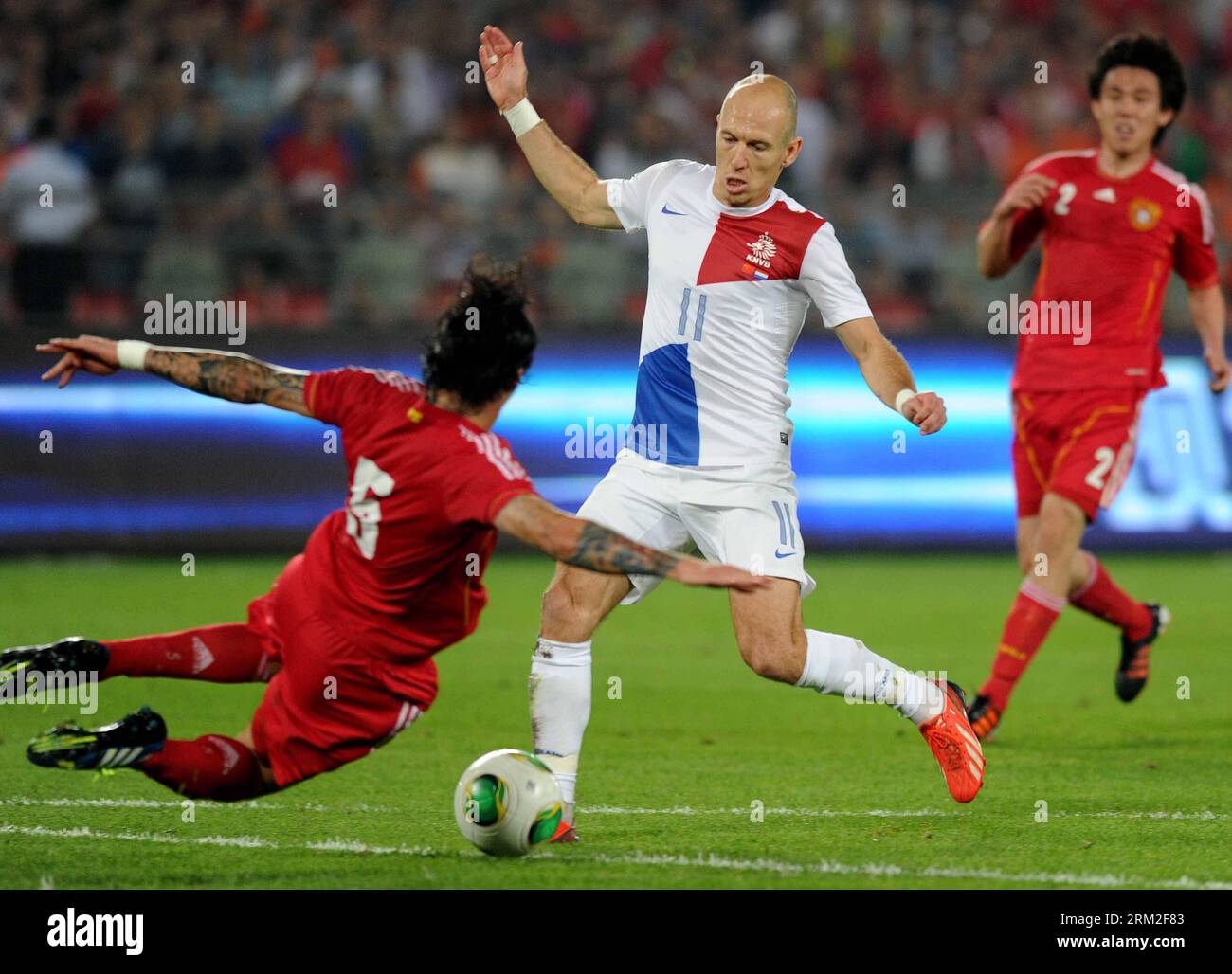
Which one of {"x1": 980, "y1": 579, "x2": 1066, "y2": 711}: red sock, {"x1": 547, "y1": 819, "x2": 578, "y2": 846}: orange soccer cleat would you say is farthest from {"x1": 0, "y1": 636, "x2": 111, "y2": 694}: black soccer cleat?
{"x1": 980, "y1": 579, "x2": 1066, "y2": 711}: red sock

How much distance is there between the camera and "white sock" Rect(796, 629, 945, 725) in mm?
5766

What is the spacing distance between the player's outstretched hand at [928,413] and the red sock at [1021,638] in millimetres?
2457

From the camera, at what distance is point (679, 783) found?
6.64 m

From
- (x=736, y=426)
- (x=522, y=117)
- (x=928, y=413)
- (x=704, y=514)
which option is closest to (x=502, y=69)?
(x=522, y=117)

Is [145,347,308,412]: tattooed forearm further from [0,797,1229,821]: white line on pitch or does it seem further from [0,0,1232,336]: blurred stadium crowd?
[0,0,1232,336]: blurred stadium crowd

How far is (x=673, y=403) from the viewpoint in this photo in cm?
598

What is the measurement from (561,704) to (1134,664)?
3.74 m

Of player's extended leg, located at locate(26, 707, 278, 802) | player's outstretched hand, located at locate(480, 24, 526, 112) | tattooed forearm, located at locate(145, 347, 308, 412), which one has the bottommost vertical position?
player's extended leg, located at locate(26, 707, 278, 802)

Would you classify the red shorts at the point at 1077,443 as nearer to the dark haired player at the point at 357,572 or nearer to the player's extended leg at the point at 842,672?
the player's extended leg at the point at 842,672

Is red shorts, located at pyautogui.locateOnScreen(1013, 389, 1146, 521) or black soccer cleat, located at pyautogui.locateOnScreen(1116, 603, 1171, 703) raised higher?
red shorts, located at pyautogui.locateOnScreen(1013, 389, 1146, 521)

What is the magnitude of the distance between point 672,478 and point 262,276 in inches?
333

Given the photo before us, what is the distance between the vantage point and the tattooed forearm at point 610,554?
464 centimetres

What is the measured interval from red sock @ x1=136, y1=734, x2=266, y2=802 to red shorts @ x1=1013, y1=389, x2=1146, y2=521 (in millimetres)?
3836

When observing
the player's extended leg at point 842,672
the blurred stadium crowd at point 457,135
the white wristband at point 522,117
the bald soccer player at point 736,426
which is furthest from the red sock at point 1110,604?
the blurred stadium crowd at point 457,135
